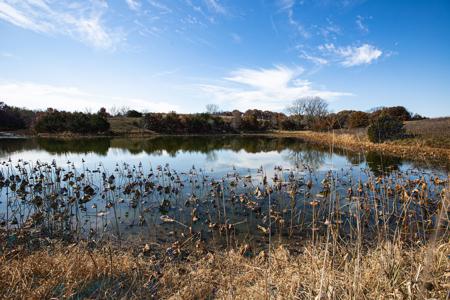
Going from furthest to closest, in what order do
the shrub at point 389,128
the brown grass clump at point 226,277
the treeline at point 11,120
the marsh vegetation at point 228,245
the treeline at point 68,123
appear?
the treeline at point 11,120, the treeline at point 68,123, the shrub at point 389,128, the marsh vegetation at point 228,245, the brown grass clump at point 226,277

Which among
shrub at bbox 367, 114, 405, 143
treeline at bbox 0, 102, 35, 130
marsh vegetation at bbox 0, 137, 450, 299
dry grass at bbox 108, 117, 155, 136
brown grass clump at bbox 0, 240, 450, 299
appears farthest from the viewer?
dry grass at bbox 108, 117, 155, 136

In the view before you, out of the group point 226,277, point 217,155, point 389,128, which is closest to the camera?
point 226,277

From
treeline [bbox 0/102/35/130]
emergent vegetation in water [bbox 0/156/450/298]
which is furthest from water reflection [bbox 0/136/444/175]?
treeline [bbox 0/102/35/130]

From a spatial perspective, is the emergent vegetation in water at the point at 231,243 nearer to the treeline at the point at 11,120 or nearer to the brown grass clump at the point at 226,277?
the brown grass clump at the point at 226,277

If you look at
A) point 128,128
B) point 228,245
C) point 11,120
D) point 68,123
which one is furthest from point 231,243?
point 11,120

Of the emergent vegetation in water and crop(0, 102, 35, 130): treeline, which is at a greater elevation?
crop(0, 102, 35, 130): treeline

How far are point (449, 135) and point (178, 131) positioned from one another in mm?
40794

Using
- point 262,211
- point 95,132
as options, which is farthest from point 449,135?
point 95,132

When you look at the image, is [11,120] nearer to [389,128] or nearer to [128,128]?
[128,128]

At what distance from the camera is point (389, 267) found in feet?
7.92

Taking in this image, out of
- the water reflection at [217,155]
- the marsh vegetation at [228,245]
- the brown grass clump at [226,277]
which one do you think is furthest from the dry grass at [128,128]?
the brown grass clump at [226,277]

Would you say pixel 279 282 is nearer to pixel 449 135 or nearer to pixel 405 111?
pixel 449 135

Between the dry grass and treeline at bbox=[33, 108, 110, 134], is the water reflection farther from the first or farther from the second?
the dry grass

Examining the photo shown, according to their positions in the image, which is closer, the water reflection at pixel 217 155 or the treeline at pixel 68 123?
the water reflection at pixel 217 155
